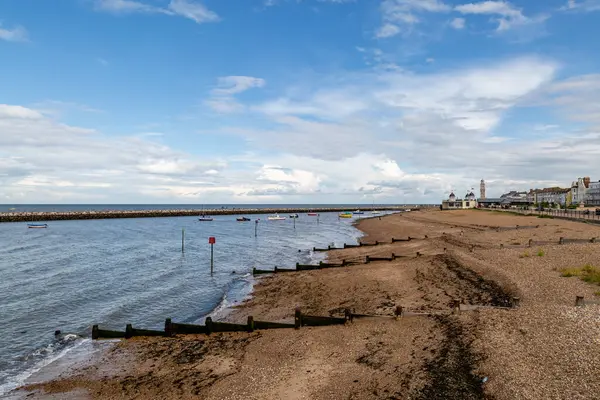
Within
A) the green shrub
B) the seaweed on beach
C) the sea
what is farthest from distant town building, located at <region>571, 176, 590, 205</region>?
the seaweed on beach

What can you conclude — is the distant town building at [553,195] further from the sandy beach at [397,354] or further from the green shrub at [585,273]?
the sandy beach at [397,354]

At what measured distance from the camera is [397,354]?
14328 millimetres

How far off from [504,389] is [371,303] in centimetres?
1201

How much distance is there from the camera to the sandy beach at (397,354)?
38.3 ft

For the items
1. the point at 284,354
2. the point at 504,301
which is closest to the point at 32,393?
the point at 284,354

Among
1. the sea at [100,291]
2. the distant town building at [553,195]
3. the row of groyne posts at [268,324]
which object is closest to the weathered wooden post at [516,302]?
the row of groyne posts at [268,324]

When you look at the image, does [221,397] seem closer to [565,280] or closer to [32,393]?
[32,393]

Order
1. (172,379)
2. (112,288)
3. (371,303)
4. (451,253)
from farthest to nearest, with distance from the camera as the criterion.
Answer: (451,253) → (112,288) → (371,303) → (172,379)

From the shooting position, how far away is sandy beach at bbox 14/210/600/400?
11.7m

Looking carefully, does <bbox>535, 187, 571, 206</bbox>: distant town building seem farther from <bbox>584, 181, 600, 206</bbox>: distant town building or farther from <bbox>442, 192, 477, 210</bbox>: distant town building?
<bbox>442, 192, 477, 210</bbox>: distant town building

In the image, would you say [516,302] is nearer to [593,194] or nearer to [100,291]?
[100,291]

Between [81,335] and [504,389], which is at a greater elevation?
[504,389]

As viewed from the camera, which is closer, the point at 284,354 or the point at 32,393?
the point at 32,393

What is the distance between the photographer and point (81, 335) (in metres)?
21.3
